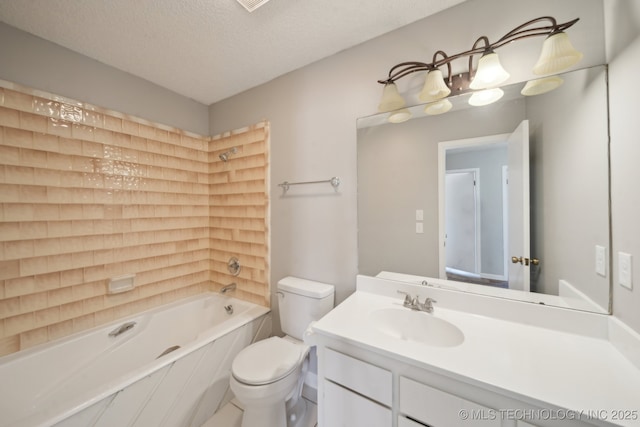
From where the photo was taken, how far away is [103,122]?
67.8 inches

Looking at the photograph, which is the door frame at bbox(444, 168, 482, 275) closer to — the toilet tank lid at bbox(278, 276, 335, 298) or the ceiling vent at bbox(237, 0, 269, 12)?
the toilet tank lid at bbox(278, 276, 335, 298)

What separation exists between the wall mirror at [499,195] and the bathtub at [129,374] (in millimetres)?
1203

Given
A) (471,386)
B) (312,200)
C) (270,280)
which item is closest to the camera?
(471,386)

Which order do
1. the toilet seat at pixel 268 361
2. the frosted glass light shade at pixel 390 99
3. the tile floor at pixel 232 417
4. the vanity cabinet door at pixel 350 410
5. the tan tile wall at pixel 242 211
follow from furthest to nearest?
the tan tile wall at pixel 242 211
the tile floor at pixel 232 417
the frosted glass light shade at pixel 390 99
the toilet seat at pixel 268 361
the vanity cabinet door at pixel 350 410

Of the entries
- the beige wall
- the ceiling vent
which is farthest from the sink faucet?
the ceiling vent

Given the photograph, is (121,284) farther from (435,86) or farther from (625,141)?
(625,141)

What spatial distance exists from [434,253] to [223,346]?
5.24 feet

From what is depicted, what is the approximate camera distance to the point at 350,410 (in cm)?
98

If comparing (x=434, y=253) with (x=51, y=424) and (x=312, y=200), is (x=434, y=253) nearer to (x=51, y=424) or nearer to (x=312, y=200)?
(x=312, y=200)

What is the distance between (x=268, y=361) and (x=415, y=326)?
90cm

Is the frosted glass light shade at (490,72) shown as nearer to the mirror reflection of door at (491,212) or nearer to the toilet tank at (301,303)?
the mirror reflection of door at (491,212)

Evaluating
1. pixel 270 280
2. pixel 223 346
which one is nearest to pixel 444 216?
pixel 270 280

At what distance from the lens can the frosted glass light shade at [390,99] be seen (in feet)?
4.45

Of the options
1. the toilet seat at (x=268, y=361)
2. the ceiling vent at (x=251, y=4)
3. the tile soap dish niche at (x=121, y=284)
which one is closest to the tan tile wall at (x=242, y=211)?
the toilet seat at (x=268, y=361)
